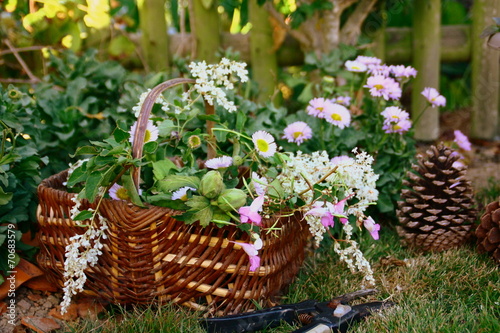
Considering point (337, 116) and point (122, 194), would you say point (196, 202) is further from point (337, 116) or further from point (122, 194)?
point (337, 116)

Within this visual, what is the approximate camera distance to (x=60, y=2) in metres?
2.14

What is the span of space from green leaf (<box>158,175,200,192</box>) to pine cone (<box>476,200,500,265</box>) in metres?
0.85

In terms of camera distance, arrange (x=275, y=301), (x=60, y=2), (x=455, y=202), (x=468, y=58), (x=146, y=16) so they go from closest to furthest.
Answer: (x=275, y=301), (x=455, y=202), (x=60, y=2), (x=146, y=16), (x=468, y=58)

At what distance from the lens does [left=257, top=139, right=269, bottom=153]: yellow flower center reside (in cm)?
127

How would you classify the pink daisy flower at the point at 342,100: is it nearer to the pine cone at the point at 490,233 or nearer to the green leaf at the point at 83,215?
the pine cone at the point at 490,233

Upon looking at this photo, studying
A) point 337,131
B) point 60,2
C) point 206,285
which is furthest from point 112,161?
point 60,2

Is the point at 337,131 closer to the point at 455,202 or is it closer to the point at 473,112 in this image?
the point at 455,202

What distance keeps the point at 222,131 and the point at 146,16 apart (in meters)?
1.48

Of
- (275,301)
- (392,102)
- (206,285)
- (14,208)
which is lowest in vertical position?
(275,301)

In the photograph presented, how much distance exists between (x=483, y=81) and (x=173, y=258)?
2.29 metres

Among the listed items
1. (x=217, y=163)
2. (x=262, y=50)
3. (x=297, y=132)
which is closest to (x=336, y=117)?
(x=297, y=132)

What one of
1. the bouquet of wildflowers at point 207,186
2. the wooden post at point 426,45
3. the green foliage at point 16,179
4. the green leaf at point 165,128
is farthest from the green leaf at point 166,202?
the wooden post at point 426,45

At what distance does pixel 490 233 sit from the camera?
4.72 feet

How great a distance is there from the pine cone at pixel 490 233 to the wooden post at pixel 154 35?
68.0 inches
